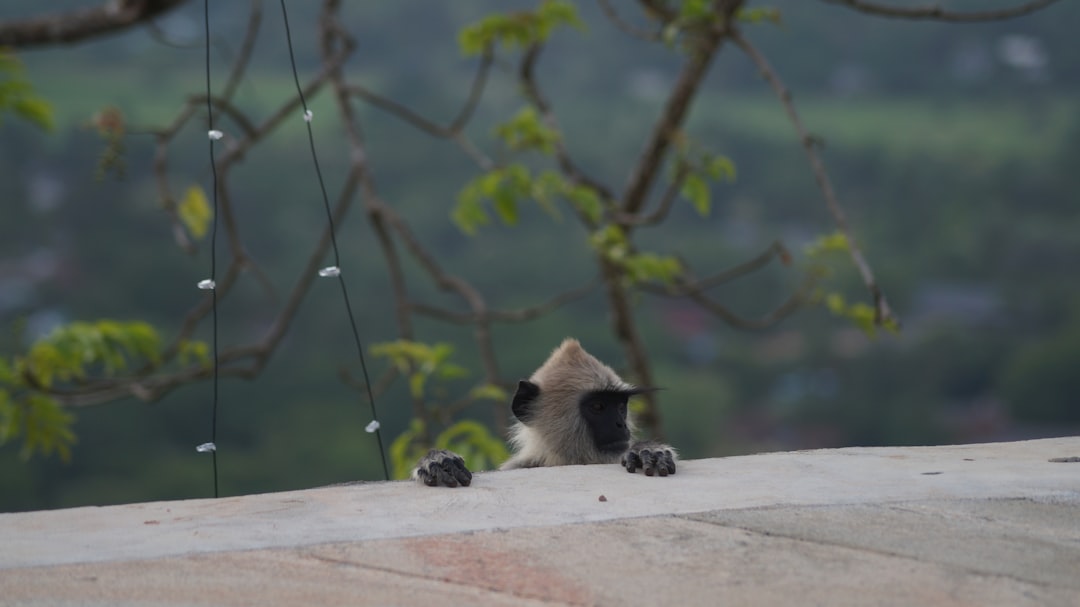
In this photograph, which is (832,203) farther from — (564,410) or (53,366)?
(53,366)

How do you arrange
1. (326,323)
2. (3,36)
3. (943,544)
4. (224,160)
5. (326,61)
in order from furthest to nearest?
(326,323)
(326,61)
(224,160)
(943,544)
(3,36)

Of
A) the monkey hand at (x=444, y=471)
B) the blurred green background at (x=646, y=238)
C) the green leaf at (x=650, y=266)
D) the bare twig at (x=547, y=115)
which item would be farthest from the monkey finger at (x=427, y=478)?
the blurred green background at (x=646, y=238)

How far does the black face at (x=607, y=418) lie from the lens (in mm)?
4816

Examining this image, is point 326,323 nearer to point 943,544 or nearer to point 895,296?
point 895,296

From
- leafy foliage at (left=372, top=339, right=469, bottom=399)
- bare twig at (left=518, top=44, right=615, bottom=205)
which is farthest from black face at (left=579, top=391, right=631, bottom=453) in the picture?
bare twig at (left=518, top=44, right=615, bottom=205)

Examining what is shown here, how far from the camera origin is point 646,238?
1806cm

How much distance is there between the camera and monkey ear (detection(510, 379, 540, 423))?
511 cm

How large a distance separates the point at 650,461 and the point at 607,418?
0.85 metres

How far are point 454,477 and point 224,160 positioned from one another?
3.11m

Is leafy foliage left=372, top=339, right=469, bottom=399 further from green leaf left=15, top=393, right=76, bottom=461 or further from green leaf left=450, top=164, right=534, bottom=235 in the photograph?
green leaf left=15, top=393, right=76, bottom=461

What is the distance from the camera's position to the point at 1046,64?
2164cm

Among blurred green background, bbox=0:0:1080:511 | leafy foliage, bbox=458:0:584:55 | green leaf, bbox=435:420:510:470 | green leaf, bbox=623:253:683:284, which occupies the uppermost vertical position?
blurred green background, bbox=0:0:1080:511

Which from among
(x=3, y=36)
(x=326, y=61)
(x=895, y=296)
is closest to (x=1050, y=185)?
(x=895, y=296)

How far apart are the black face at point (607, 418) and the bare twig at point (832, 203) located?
1.01 m
